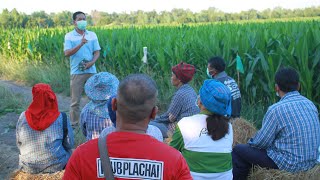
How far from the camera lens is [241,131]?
17.0 feet

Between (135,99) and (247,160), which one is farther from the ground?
(135,99)

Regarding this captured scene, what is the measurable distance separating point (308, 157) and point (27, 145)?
99.2 inches

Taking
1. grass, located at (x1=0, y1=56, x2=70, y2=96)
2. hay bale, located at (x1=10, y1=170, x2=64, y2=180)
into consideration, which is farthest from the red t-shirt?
grass, located at (x1=0, y1=56, x2=70, y2=96)

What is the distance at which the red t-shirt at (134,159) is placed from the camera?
164 centimetres

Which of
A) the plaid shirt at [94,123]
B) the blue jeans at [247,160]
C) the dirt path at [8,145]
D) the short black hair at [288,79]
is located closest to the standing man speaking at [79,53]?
the dirt path at [8,145]

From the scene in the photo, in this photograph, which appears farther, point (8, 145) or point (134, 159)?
point (8, 145)

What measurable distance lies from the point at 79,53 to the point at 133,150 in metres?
5.26

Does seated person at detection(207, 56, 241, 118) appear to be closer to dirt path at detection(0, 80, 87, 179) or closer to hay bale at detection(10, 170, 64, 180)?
hay bale at detection(10, 170, 64, 180)

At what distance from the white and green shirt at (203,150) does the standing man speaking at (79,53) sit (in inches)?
154

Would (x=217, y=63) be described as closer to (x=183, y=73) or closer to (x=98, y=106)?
(x=183, y=73)

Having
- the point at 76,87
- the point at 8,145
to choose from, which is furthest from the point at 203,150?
the point at 76,87

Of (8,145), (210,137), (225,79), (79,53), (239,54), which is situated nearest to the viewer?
(210,137)

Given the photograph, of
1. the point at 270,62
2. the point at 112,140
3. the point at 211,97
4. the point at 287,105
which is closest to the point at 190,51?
the point at 270,62

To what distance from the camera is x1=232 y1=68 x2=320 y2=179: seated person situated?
363 centimetres
